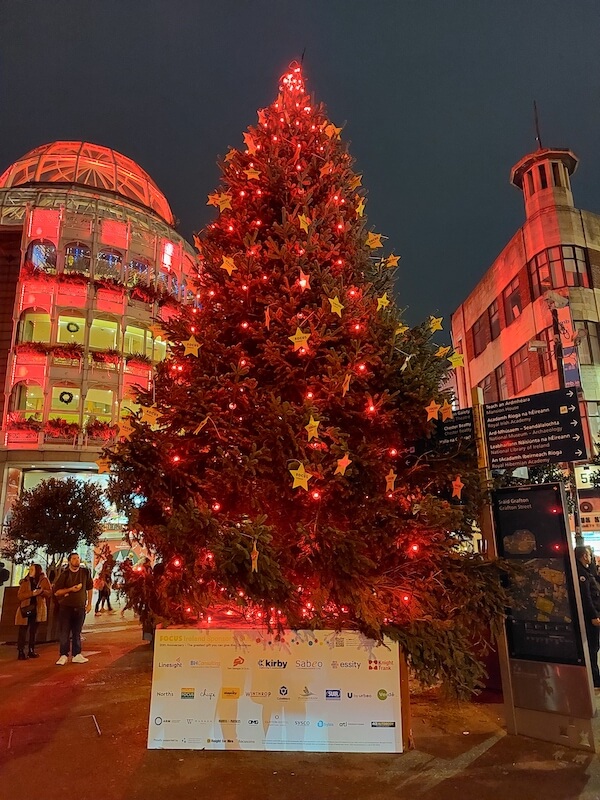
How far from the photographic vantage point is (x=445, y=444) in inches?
229

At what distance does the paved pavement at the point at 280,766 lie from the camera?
4008 mm

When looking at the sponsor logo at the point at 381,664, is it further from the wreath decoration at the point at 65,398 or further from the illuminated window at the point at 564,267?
the illuminated window at the point at 564,267

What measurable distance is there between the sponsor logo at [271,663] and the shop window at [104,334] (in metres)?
22.8

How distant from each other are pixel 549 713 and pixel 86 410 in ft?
74.1

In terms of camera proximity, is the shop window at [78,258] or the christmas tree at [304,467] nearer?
the christmas tree at [304,467]

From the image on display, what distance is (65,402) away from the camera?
2392 centimetres

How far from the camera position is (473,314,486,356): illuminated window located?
31.8 metres

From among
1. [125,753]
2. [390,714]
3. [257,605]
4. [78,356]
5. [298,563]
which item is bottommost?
[125,753]

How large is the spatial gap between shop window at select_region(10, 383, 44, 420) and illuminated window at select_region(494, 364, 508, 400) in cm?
2292

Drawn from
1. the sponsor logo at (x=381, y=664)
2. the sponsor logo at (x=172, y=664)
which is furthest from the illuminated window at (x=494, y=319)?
the sponsor logo at (x=172, y=664)

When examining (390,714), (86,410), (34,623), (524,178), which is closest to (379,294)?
(390,714)

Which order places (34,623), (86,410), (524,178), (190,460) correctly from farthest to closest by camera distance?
(524,178) → (86,410) → (34,623) → (190,460)

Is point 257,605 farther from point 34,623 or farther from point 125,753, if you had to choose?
point 34,623

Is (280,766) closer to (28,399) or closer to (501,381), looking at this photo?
(28,399)
